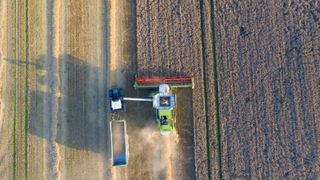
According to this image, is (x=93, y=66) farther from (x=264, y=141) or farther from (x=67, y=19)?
(x=264, y=141)

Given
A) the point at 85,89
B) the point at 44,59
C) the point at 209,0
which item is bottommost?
the point at 85,89

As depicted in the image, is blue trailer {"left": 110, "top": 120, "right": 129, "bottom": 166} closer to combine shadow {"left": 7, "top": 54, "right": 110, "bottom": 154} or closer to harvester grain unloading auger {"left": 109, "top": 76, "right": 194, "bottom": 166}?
harvester grain unloading auger {"left": 109, "top": 76, "right": 194, "bottom": 166}

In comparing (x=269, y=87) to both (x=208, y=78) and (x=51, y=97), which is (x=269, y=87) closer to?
(x=208, y=78)

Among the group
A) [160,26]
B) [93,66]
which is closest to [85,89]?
[93,66]

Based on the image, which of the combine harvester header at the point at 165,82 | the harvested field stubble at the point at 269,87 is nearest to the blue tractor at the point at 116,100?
the combine harvester header at the point at 165,82

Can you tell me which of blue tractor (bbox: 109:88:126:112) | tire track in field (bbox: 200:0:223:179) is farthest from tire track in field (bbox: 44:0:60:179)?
tire track in field (bbox: 200:0:223:179)

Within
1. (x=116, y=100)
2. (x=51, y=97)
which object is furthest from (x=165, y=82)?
(x=51, y=97)
